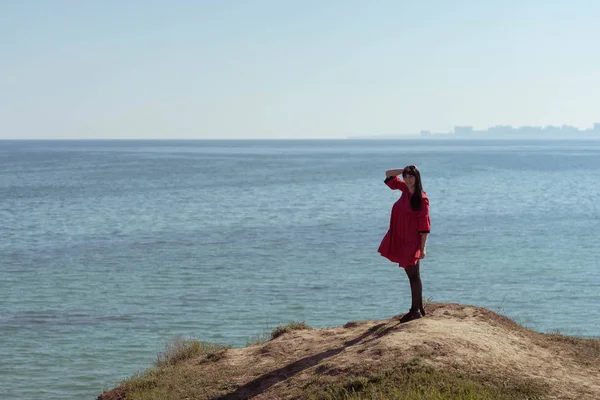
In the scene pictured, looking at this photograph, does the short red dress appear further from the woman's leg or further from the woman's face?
the woman's face

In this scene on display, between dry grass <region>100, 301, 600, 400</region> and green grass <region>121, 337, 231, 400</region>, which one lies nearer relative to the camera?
dry grass <region>100, 301, 600, 400</region>

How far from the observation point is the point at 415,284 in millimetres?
11141

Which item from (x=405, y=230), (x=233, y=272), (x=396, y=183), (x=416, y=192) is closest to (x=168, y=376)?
(x=405, y=230)

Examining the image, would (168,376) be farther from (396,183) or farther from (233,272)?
(233,272)

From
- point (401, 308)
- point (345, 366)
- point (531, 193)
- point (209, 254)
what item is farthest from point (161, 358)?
point (531, 193)

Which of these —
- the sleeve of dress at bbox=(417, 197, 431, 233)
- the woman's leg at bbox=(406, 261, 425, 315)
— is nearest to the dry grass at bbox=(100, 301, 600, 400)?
the woman's leg at bbox=(406, 261, 425, 315)

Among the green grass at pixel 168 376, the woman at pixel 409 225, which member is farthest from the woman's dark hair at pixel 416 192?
the green grass at pixel 168 376

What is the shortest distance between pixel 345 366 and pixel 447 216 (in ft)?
127

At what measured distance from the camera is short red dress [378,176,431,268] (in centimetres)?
1085

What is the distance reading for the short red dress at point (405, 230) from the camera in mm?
10852

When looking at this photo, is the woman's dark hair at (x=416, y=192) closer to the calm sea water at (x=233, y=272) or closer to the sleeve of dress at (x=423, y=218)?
the sleeve of dress at (x=423, y=218)

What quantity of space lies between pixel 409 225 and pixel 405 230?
96 mm

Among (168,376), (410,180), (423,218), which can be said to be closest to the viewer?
(410,180)

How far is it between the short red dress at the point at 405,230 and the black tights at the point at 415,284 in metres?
0.09
